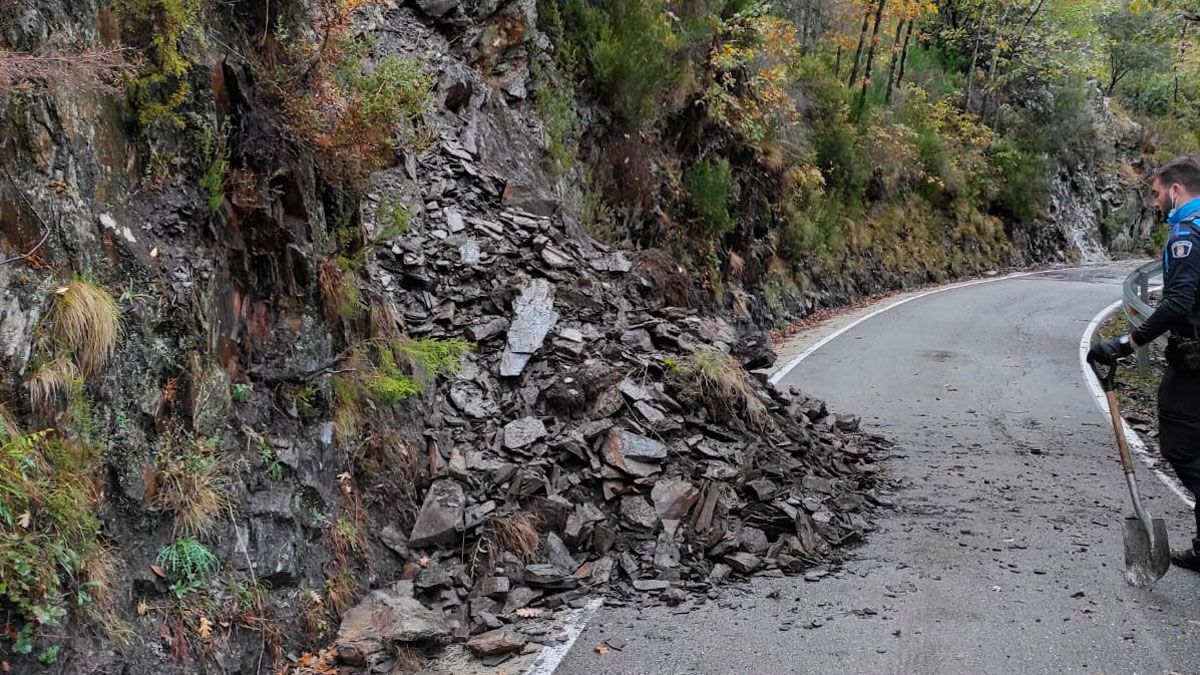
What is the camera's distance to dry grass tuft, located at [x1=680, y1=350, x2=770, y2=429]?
7125mm

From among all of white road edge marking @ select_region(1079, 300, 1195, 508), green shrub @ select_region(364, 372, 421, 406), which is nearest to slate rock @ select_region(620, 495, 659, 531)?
green shrub @ select_region(364, 372, 421, 406)

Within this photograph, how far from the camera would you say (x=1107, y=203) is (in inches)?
1406

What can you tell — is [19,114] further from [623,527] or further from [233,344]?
[623,527]

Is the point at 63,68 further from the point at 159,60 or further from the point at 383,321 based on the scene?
the point at 383,321

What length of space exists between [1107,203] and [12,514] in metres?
40.8

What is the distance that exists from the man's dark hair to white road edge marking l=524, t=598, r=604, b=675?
4.48 metres

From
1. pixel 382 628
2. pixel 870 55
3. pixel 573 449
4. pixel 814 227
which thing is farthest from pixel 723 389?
pixel 870 55

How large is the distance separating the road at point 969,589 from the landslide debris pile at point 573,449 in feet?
1.28

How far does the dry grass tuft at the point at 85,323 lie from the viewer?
12.6 ft

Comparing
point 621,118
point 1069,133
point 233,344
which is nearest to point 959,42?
point 1069,133

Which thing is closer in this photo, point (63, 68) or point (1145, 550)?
point (63, 68)

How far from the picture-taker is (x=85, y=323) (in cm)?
392

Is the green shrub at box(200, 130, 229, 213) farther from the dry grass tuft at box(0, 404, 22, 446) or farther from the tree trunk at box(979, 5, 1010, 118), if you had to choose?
the tree trunk at box(979, 5, 1010, 118)

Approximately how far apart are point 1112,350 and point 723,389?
9.46 feet
